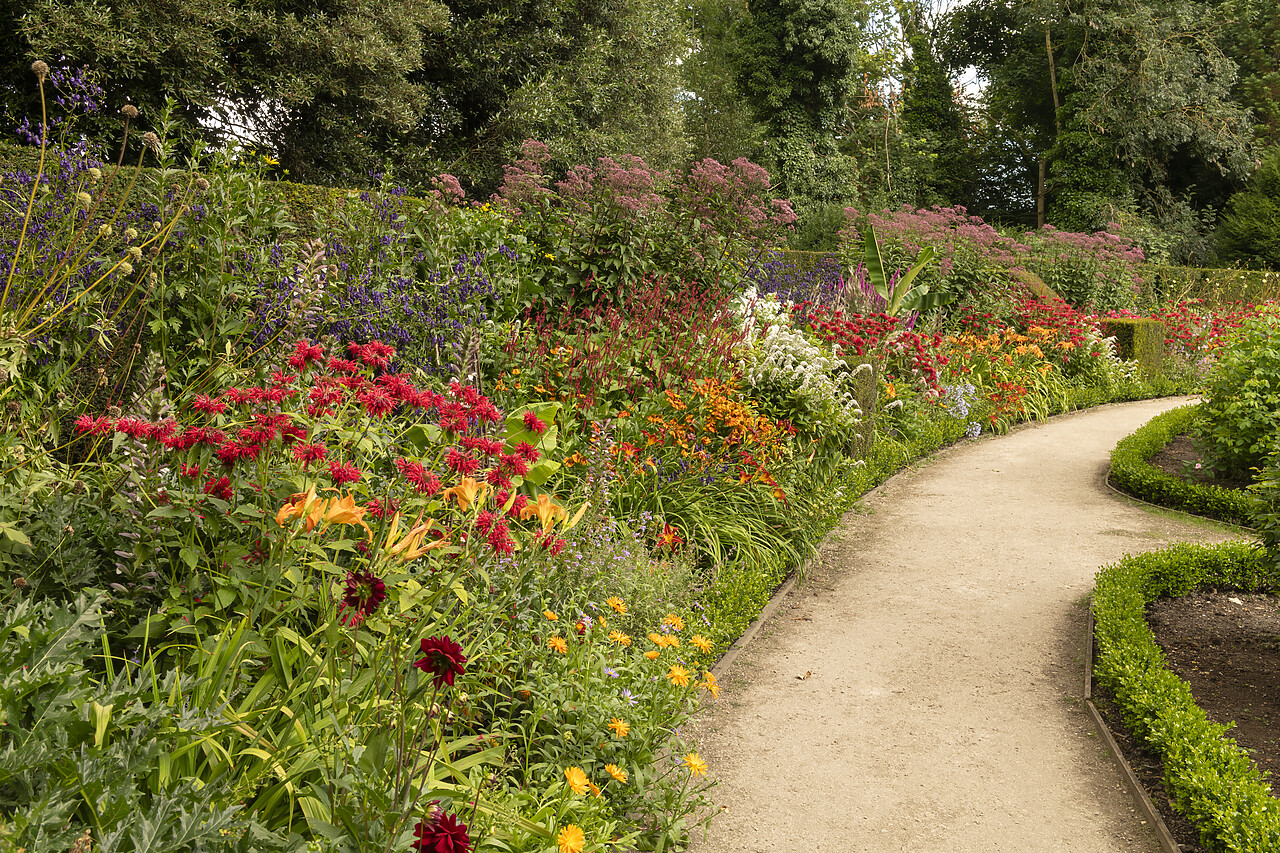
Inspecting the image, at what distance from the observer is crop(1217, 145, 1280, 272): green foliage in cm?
2130

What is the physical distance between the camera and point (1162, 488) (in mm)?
6867

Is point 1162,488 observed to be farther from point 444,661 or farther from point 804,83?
point 804,83

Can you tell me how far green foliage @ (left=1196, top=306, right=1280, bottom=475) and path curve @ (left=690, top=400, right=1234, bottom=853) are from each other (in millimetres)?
909

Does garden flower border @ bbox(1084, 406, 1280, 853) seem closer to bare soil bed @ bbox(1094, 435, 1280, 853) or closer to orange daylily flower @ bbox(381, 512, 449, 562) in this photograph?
bare soil bed @ bbox(1094, 435, 1280, 853)

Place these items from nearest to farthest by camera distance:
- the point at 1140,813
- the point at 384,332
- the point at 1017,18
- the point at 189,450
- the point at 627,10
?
the point at 189,450, the point at 1140,813, the point at 384,332, the point at 627,10, the point at 1017,18

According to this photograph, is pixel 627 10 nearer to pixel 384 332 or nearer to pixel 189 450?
pixel 384 332

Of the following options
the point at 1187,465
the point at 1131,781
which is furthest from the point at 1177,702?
the point at 1187,465

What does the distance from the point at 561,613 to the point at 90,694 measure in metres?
1.70

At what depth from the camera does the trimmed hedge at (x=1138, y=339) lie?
42.0 feet

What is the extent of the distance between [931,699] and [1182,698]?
0.98m

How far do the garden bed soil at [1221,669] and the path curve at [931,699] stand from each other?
13cm

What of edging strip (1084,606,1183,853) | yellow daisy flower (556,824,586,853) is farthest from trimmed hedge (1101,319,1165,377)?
yellow daisy flower (556,824,586,853)

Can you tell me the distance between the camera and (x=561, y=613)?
3.17 m

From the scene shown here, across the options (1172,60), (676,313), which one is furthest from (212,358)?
(1172,60)
